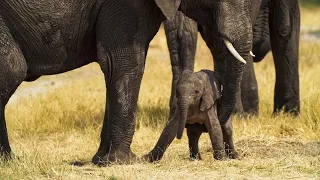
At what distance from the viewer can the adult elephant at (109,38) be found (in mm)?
7953

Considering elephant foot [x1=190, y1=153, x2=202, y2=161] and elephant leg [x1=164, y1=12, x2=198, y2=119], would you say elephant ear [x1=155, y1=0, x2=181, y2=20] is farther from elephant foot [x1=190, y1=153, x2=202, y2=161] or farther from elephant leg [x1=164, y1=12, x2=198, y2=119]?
elephant leg [x1=164, y1=12, x2=198, y2=119]

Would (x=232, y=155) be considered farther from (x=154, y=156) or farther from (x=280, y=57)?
(x=280, y=57)

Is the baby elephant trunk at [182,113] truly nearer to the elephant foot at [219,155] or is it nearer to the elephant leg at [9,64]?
the elephant foot at [219,155]

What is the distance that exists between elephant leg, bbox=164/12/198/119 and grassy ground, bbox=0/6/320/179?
696mm

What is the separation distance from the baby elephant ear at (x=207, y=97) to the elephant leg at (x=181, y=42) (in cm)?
175

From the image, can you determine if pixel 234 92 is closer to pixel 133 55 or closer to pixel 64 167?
pixel 133 55

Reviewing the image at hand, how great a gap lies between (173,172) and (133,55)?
1.00 meters

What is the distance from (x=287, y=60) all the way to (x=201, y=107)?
328cm

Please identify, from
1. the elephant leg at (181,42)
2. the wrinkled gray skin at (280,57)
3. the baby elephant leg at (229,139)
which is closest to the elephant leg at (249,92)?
the wrinkled gray skin at (280,57)

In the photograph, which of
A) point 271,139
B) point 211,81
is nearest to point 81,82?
point 271,139

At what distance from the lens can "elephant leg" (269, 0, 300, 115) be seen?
11.2 meters

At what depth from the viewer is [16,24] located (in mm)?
8008

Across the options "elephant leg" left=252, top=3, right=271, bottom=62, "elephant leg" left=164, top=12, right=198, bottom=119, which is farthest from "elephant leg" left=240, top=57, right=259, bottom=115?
"elephant leg" left=164, top=12, right=198, bottom=119

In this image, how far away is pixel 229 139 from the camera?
340 inches
